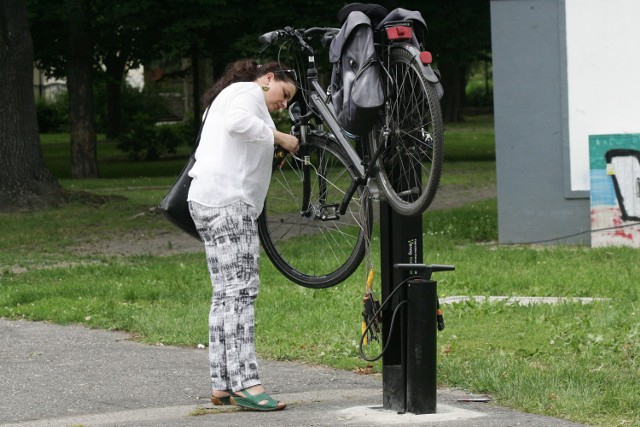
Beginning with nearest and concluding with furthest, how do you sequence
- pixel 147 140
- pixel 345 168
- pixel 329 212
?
1. pixel 345 168
2. pixel 329 212
3. pixel 147 140

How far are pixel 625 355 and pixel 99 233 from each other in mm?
10257

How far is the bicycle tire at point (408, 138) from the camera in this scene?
5.52 metres

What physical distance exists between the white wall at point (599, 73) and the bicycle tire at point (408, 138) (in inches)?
332

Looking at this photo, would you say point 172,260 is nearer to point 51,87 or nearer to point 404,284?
point 404,284

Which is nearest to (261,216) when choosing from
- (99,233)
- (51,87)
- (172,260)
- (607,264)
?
(607,264)

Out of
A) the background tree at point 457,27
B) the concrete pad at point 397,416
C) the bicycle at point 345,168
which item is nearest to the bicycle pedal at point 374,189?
the bicycle at point 345,168

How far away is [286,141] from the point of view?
6.59 metres

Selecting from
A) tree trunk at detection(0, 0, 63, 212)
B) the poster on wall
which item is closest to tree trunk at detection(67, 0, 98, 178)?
tree trunk at detection(0, 0, 63, 212)

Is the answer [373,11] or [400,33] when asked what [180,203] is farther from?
[400,33]

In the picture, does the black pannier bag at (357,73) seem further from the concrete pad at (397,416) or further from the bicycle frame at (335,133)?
the concrete pad at (397,416)

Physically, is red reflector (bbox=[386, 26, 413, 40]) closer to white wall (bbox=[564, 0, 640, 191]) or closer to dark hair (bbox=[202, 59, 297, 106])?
dark hair (bbox=[202, 59, 297, 106])

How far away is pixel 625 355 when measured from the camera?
7699 mm

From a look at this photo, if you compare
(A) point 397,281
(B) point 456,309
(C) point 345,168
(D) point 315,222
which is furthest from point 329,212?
(B) point 456,309

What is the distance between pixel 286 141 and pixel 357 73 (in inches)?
31.8
